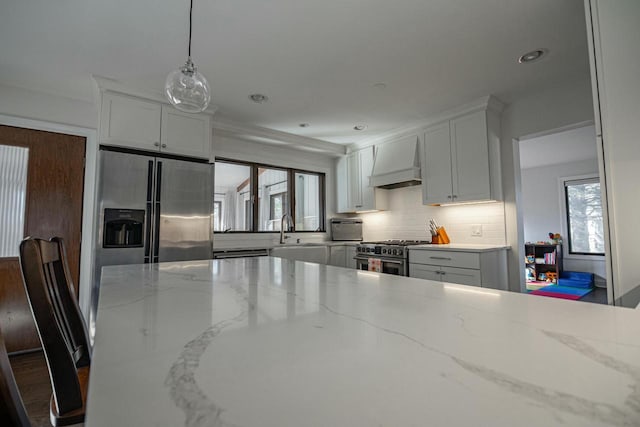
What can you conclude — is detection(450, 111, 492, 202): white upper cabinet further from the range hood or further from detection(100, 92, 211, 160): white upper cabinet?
detection(100, 92, 211, 160): white upper cabinet

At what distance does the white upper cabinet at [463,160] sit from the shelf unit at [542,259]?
13.8 feet

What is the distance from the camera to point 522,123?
3.24 meters

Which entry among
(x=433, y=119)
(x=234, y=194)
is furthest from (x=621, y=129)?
(x=234, y=194)

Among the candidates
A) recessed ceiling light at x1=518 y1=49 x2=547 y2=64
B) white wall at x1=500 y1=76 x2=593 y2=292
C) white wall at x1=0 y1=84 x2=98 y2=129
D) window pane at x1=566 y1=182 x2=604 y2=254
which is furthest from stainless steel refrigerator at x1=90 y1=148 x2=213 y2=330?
window pane at x1=566 y1=182 x2=604 y2=254

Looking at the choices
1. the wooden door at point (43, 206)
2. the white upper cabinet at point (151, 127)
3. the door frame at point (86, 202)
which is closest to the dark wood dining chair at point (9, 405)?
the white upper cabinet at point (151, 127)

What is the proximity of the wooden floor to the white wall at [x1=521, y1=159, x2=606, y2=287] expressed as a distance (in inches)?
286

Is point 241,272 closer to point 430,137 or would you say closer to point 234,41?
point 234,41

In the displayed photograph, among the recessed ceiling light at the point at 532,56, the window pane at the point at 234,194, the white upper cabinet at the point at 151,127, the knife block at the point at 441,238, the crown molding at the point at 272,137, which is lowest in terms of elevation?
the knife block at the point at 441,238

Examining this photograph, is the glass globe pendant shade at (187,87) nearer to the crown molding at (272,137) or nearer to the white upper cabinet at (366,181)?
the crown molding at (272,137)

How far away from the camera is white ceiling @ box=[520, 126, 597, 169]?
15.5ft

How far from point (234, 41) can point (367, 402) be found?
2.48 metres

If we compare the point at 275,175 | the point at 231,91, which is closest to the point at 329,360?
the point at 231,91

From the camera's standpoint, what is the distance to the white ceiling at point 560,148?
15.5ft

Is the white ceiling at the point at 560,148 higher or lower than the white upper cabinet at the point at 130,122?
higher
